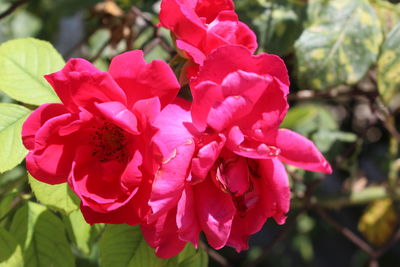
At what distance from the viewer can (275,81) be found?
664 millimetres

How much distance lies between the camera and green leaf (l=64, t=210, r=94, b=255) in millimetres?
895

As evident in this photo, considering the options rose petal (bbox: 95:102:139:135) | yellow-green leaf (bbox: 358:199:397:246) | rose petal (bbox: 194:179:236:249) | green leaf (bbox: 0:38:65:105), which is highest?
rose petal (bbox: 95:102:139:135)

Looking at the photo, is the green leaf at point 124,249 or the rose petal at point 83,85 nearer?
the rose petal at point 83,85

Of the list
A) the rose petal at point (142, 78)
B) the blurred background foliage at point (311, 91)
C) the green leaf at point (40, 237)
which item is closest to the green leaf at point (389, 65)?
the blurred background foliage at point (311, 91)

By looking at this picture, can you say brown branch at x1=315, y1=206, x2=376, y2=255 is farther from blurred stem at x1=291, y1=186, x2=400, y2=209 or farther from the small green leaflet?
the small green leaflet

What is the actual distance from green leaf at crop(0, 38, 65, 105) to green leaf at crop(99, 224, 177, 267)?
0.21 meters

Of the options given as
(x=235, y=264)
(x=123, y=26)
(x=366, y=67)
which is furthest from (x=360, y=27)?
(x=235, y=264)

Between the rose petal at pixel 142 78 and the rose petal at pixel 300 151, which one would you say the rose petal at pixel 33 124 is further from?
the rose petal at pixel 300 151

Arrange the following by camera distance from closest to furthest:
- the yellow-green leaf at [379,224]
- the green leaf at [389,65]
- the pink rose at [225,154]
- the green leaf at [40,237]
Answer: the pink rose at [225,154], the green leaf at [40,237], the green leaf at [389,65], the yellow-green leaf at [379,224]

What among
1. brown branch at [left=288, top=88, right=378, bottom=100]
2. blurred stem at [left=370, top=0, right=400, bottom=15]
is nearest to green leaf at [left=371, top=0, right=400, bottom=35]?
blurred stem at [left=370, top=0, right=400, bottom=15]

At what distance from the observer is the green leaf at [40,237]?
86cm

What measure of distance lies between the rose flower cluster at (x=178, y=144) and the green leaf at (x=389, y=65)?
1.34 ft

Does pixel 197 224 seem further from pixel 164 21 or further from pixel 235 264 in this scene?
pixel 235 264

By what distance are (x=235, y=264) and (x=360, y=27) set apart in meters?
1.23
